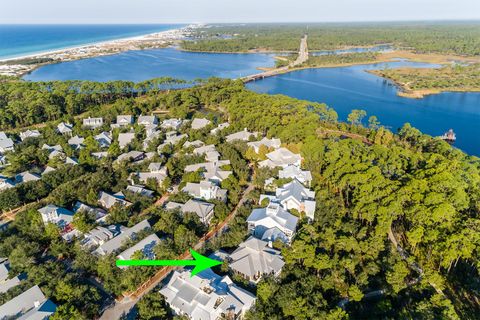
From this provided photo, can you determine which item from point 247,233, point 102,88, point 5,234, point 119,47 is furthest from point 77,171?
Result: point 119,47

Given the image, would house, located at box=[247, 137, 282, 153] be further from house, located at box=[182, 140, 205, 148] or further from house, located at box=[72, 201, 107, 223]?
house, located at box=[72, 201, 107, 223]

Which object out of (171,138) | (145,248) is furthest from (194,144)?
(145,248)

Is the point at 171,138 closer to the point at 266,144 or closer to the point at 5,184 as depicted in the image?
the point at 266,144

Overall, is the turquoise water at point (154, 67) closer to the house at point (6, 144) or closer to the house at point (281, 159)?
the house at point (6, 144)

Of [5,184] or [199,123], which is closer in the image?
[5,184]

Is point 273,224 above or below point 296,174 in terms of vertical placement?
below
